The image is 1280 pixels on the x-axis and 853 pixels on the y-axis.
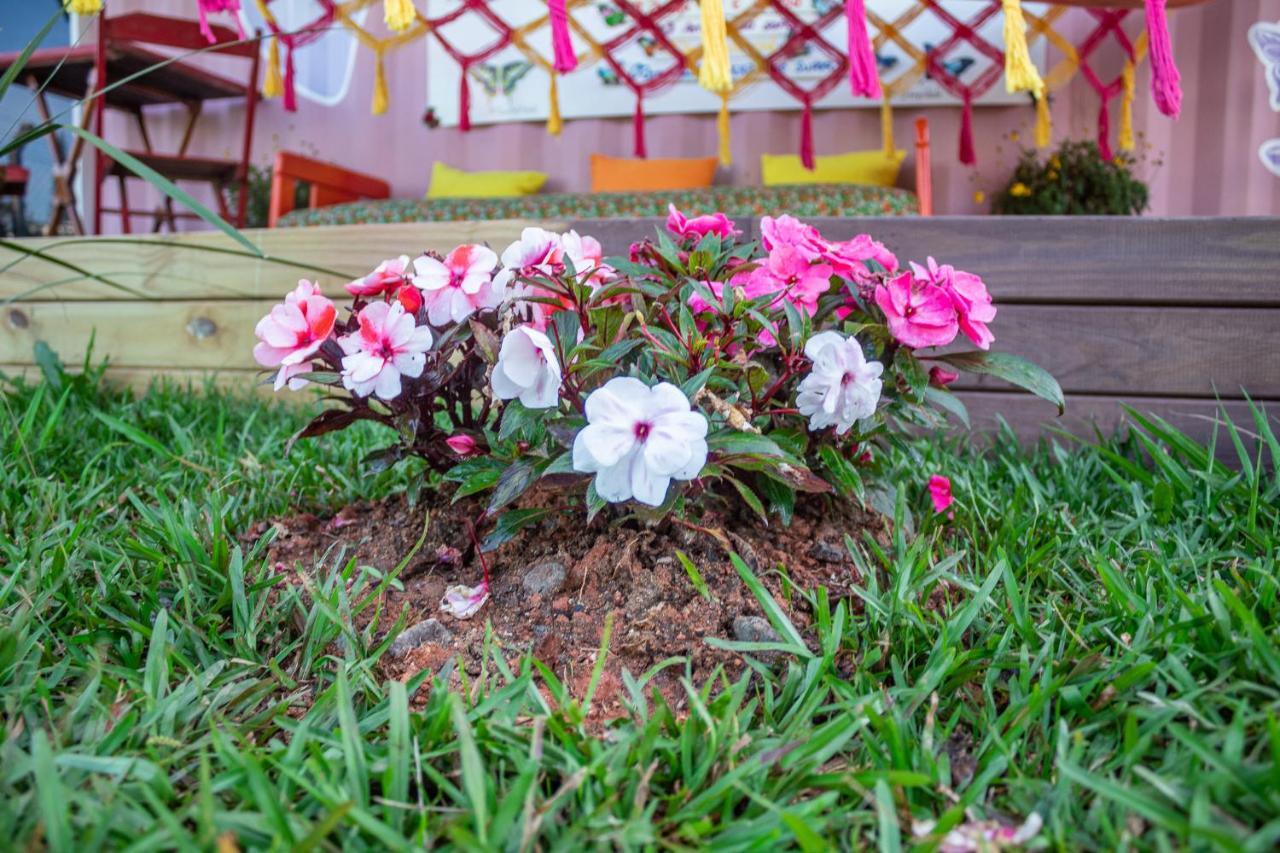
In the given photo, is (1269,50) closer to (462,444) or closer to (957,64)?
(957,64)

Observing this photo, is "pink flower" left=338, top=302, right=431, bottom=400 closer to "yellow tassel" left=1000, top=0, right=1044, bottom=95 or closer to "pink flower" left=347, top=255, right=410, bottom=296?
"pink flower" left=347, top=255, right=410, bottom=296

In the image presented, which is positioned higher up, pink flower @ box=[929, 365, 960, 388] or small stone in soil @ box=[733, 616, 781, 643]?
pink flower @ box=[929, 365, 960, 388]

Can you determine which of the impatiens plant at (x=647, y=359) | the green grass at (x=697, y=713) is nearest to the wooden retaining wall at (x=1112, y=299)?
the green grass at (x=697, y=713)

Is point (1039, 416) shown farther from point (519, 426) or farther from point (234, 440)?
point (234, 440)

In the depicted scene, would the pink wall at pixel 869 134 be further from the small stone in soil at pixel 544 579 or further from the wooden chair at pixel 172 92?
the small stone in soil at pixel 544 579

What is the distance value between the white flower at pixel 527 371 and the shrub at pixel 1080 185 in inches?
130

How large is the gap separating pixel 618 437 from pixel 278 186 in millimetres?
3077

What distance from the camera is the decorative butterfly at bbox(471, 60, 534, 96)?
4301mm

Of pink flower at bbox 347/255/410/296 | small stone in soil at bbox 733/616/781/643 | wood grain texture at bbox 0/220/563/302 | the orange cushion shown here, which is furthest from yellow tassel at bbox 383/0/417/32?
the orange cushion

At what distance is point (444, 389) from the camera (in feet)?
2.87

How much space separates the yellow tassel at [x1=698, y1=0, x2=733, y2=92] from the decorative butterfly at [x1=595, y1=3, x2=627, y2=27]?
232 centimetres

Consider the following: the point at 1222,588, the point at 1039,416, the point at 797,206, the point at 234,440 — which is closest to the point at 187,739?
the point at 1222,588

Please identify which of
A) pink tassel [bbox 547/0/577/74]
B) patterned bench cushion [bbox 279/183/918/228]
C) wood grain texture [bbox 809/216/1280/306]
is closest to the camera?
wood grain texture [bbox 809/216/1280/306]

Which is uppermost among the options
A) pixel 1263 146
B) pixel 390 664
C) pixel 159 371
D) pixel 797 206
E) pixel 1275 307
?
pixel 1263 146
